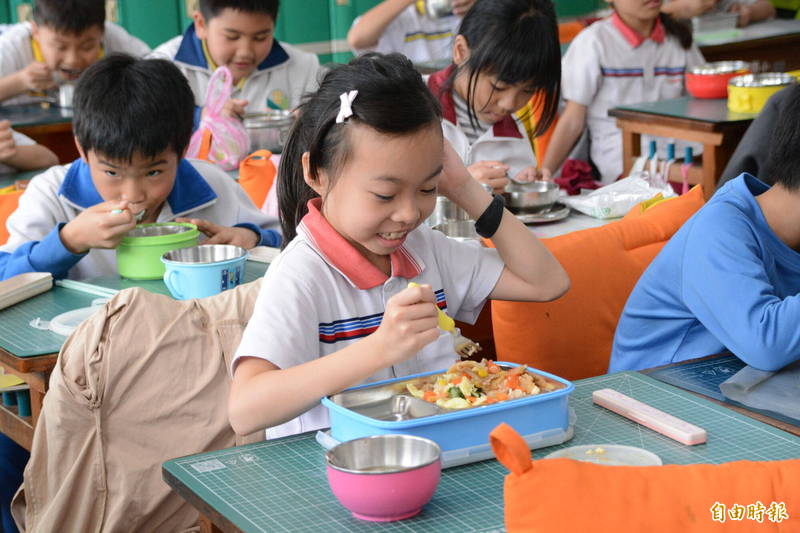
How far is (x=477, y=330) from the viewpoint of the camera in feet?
8.21

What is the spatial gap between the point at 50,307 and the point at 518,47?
1355mm

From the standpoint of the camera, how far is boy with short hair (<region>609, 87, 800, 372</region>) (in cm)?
171

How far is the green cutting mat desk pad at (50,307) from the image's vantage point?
1.89 metres

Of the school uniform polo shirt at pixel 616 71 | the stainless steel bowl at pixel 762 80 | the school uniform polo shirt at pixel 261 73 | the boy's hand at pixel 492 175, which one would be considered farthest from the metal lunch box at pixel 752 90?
the school uniform polo shirt at pixel 261 73

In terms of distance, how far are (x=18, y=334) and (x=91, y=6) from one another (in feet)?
9.43

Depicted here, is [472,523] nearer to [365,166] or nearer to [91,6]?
[365,166]

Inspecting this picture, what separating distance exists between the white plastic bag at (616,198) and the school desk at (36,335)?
2.99ft

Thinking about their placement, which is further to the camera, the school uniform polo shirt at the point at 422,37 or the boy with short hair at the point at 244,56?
the school uniform polo shirt at the point at 422,37

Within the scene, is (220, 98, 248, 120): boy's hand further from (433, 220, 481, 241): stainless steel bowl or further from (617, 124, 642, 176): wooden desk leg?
(617, 124, 642, 176): wooden desk leg

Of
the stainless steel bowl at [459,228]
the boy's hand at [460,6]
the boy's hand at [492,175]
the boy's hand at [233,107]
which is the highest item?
the boy's hand at [460,6]

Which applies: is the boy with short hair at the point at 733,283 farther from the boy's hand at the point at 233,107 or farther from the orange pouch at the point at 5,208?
the boy's hand at the point at 233,107

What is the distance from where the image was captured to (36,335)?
1.96 m

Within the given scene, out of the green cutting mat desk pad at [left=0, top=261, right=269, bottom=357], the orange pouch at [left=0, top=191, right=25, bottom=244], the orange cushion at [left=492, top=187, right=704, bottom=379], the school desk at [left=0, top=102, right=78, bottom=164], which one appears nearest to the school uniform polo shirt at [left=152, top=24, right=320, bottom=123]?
the school desk at [left=0, top=102, right=78, bottom=164]

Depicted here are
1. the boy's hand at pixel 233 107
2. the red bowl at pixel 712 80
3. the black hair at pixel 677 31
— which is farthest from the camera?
the black hair at pixel 677 31
